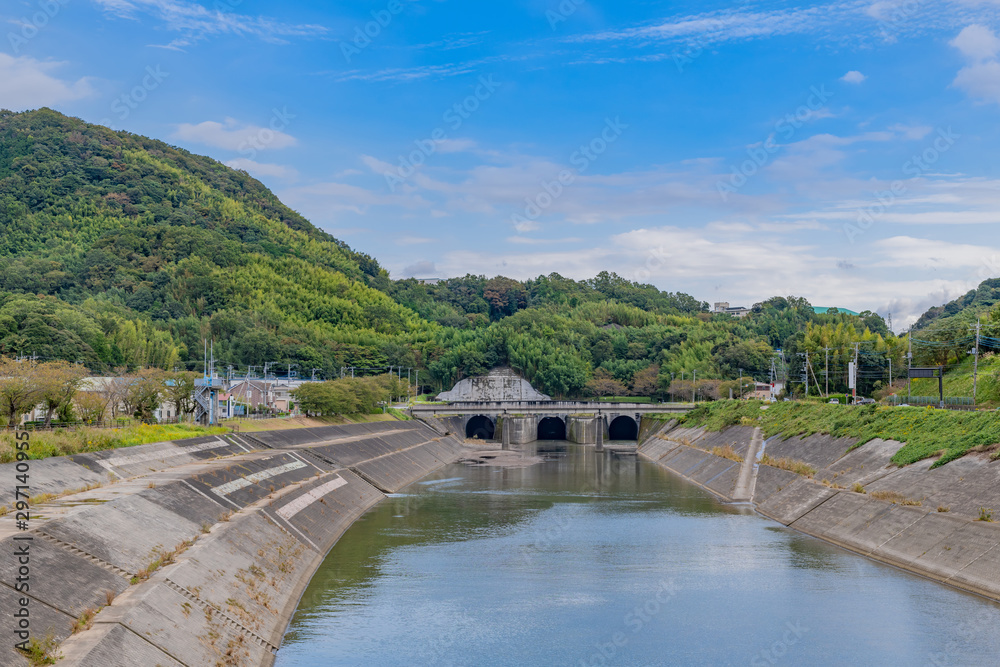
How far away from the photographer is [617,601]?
3020 cm

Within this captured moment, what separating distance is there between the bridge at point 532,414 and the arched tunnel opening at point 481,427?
0.25 m

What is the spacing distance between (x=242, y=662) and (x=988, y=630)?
20.6m

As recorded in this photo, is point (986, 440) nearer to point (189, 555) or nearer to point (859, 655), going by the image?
point (859, 655)

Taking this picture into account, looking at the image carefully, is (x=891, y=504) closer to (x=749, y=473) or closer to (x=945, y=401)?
(x=749, y=473)

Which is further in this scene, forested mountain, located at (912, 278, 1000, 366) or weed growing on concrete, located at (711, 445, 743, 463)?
forested mountain, located at (912, 278, 1000, 366)

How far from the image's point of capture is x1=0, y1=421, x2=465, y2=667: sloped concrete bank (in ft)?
60.2

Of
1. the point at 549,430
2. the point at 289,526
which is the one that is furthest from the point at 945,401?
the point at 549,430

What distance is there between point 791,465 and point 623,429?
280ft

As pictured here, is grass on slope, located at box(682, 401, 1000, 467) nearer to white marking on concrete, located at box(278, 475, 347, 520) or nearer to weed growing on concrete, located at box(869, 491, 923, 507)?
weed growing on concrete, located at box(869, 491, 923, 507)

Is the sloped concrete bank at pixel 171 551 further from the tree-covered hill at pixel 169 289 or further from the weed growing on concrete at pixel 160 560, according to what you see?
the tree-covered hill at pixel 169 289

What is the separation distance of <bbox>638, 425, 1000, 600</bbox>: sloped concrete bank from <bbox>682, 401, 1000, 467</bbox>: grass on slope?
79 centimetres

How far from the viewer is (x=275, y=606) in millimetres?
27047

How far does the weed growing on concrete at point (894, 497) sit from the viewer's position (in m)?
36.2

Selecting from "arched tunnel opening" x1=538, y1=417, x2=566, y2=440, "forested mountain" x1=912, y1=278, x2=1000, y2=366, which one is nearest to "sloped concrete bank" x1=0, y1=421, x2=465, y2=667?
"forested mountain" x1=912, y1=278, x2=1000, y2=366
